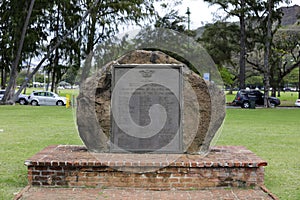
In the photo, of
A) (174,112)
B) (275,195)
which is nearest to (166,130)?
(174,112)

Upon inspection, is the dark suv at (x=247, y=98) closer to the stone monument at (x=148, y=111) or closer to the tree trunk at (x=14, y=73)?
the tree trunk at (x=14, y=73)

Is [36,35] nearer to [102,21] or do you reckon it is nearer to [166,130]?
[102,21]

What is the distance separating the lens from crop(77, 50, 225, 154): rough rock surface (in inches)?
307

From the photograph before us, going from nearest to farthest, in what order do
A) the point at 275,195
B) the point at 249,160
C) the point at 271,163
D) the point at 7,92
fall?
1. the point at 275,195
2. the point at 249,160
3. the point at 271,163
4. the point at 7,92

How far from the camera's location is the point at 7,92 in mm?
31859

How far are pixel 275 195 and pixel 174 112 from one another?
2160mm

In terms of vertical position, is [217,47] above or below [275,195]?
above

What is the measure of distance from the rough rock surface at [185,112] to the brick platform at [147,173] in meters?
0.89

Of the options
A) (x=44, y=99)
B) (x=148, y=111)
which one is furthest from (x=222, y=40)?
(x=148, y=111)

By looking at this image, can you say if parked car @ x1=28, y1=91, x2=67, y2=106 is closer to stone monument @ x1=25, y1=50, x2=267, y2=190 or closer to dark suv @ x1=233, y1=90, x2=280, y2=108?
dark suv @ x1=233, y1=90, x2=280, y2=108

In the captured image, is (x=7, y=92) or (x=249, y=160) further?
(x=7, y=92)

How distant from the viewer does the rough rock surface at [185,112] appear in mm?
7801

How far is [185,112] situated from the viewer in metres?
7.78

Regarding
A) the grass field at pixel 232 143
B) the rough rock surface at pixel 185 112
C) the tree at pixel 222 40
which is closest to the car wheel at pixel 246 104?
the tree at pixel 222 40
